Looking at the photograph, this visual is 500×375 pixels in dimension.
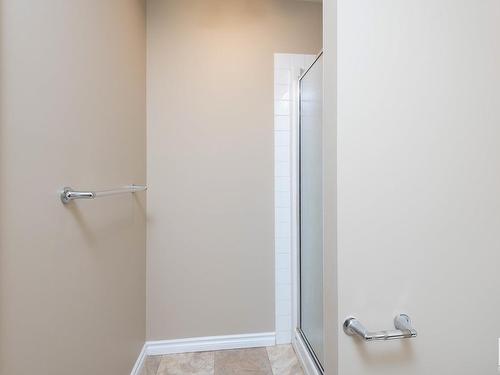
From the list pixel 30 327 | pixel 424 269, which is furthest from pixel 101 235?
pixel 424 269

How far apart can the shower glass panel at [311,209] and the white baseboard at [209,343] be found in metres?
0.28

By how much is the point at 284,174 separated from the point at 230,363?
1.24 metres

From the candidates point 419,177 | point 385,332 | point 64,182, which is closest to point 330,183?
point 419,177

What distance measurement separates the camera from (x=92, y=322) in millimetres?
1004

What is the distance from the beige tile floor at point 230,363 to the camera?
1.60 meters

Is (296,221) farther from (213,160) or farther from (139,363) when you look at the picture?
(139,363)

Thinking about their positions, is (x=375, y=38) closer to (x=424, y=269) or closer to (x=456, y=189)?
(x=456, y=189)

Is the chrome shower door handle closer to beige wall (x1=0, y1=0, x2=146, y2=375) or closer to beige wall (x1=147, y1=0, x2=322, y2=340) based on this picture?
beige wall (x1=0, y1=0, x2=146, y2=375)

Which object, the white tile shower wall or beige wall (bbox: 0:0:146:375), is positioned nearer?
beige wall (bbox: 0:0:146:375)

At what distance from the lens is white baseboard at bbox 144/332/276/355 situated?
5.72ft

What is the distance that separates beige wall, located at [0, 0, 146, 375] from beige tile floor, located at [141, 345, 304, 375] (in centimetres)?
32

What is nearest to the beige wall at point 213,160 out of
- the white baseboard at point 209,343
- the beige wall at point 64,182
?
the white baseboard at point 209,343

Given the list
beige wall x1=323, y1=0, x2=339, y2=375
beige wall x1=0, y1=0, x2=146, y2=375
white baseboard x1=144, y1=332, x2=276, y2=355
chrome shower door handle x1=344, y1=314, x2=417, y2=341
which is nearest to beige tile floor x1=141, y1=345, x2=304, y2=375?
white baseboard x1=144, y1=332, x2=276, y2=355

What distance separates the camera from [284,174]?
1829 millimetres
